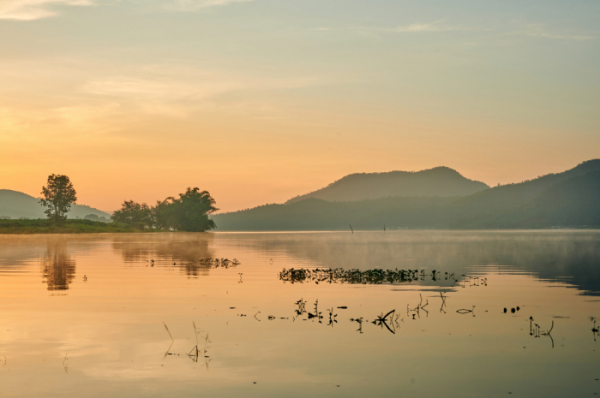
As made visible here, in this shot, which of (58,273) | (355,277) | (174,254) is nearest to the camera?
(355,277)

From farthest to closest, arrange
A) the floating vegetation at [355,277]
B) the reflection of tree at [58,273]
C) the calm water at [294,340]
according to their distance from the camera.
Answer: the floating vegetation at [355,277] < the reflection of tree at [58,273] < the calm water at [294,340]

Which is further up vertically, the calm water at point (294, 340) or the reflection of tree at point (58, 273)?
the reflection of tree at point (58, 273)

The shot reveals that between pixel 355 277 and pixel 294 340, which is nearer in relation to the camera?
pixel 294 340

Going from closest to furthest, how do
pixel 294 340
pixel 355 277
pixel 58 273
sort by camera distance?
pixel 294 340 < pixel 355 277 < pixel 58 273

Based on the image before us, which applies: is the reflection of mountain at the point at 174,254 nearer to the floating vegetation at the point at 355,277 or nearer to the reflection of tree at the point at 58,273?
the reflection of tree at the point at 58,273

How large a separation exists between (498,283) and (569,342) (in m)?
20.2

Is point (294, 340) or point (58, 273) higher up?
point (58, 273)

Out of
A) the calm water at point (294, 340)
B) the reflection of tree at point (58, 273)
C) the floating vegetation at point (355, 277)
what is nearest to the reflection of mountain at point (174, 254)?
the reflection of tree at point (58, 273)

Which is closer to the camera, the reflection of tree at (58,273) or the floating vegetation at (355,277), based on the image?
the reflection of tree at (58,273)

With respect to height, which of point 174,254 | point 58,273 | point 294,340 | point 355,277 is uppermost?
point 174,254

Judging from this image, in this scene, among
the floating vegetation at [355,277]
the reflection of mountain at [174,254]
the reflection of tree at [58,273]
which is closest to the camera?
the reflection of tree at [58,273]

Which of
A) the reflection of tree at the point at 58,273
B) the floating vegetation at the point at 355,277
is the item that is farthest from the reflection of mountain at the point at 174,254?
the floating vegetation at the point at 355,277

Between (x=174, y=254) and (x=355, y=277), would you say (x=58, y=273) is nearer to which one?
(x=355, y=277)

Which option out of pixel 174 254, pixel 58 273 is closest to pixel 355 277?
pixel 58 273
